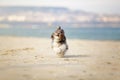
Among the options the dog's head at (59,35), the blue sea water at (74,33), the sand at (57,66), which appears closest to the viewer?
the sand at (57,66)

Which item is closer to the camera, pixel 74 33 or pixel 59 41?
pixel 59 41

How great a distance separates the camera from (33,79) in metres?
3.88

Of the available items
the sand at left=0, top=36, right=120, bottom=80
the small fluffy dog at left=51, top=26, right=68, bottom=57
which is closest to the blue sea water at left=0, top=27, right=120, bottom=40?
the sand at left=0, top=36, right=120, bottom=80

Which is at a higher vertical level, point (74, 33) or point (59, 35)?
point (59, 35)

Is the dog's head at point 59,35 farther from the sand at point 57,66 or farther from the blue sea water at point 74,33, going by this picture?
the blue sea water at point 74,33

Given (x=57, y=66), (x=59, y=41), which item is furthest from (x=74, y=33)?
(x=57, y=66)

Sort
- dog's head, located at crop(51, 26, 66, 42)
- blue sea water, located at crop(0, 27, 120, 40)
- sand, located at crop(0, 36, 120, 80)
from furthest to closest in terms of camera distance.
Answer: blue sea water, located at crop(0, 27, 120, 40), dog's head, located at crop(51, 26, 66, 42), sand, located at crop(0, 36, 120, 80)

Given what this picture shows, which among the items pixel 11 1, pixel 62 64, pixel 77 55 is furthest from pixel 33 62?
pixel 11 1

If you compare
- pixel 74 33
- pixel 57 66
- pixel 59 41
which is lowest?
pixel 74 33

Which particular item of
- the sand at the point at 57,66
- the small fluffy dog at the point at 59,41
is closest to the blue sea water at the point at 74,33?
the sand at the point at 57,66

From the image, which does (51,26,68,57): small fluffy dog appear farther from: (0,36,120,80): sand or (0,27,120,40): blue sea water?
(0,27,120,40): blue sea water

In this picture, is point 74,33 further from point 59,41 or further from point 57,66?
point 57,66

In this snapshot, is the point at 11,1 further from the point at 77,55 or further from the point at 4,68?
the point at 4,68

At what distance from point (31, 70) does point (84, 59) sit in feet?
3.80
